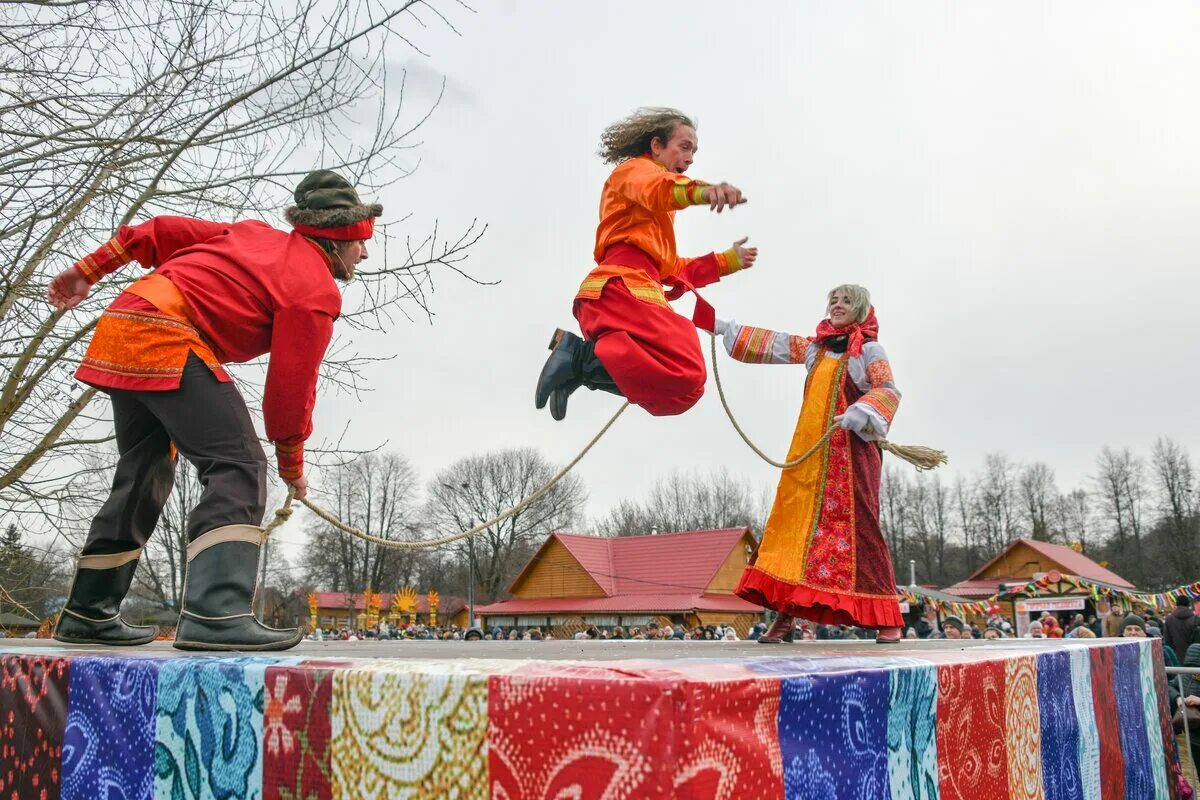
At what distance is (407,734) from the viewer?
1446 mm

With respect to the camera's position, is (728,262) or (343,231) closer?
(343,231)

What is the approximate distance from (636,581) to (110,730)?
108 ft

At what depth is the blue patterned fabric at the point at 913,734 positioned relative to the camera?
5.41 feet

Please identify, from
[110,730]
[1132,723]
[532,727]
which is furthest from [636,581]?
[532,727]

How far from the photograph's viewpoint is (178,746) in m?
1.74

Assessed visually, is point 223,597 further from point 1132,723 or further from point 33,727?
point 1132,723

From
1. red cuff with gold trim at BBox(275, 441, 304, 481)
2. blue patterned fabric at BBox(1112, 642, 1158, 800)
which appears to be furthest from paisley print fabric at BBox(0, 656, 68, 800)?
blue patterned fabric at BBox(1112, 642, 1158, 800)

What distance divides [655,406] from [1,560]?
5.54 meters

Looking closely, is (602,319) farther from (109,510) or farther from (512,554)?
(512,554)

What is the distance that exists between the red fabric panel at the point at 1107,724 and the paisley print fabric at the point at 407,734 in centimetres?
223

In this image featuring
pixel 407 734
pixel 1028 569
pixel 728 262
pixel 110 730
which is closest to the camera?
pixel 407 734

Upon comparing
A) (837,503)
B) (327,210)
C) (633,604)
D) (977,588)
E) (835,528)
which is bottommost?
(633,604)

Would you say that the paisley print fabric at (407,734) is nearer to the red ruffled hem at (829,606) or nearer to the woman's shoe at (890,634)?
the red ruffled hem at (829,606)

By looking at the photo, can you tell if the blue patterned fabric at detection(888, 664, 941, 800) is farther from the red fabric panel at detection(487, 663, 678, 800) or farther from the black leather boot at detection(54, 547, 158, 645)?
the black leather boot at detection(54, 547, 158, 645)
